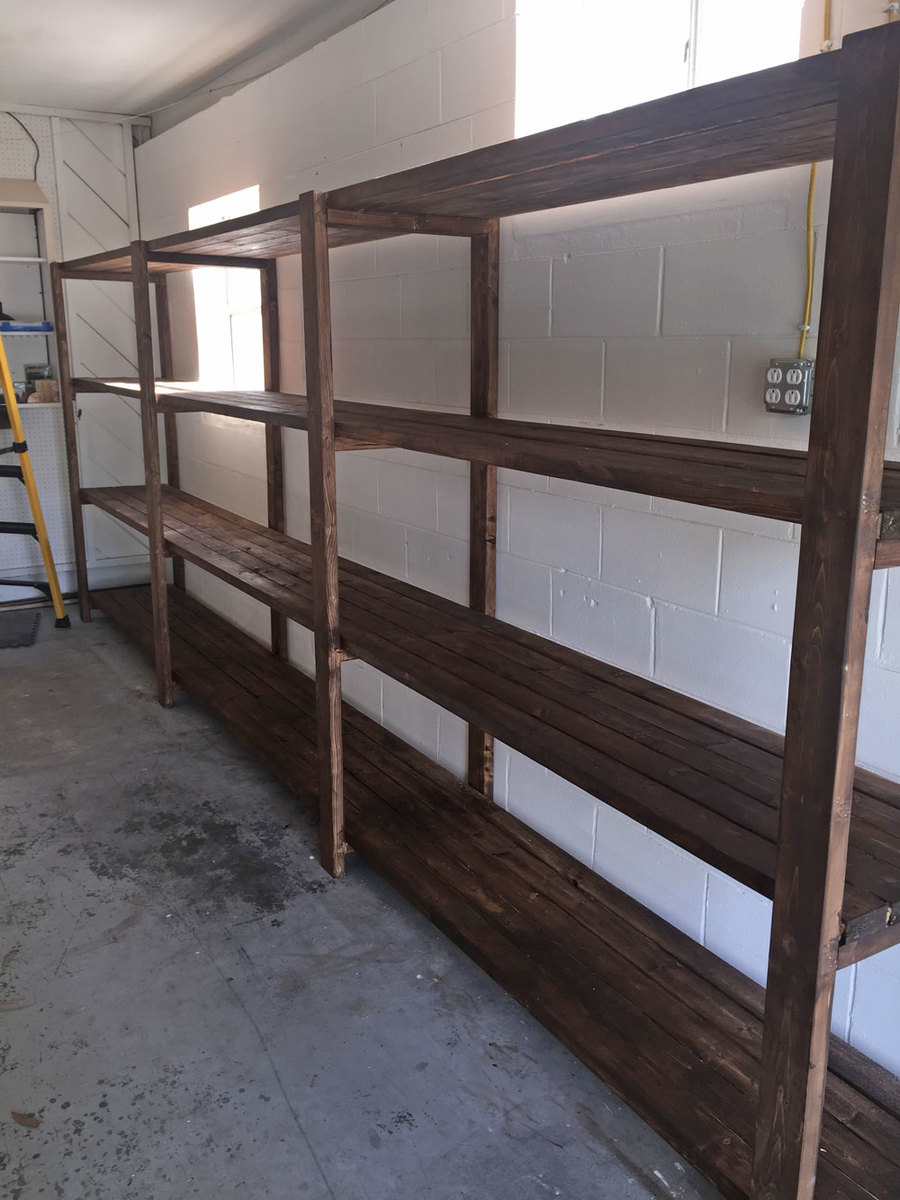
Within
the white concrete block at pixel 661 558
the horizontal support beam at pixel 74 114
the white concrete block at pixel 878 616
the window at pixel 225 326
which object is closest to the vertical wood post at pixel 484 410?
the white concrete block at pixel 661 558

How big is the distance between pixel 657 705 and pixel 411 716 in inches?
57.7

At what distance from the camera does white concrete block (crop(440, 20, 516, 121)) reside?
2439mm

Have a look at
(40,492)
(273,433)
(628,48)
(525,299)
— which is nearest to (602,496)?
(525,299)

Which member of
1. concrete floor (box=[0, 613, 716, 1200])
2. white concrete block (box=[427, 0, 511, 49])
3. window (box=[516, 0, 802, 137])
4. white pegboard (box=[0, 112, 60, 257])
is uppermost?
white pegboard (box=[0, 112, 60, 257])

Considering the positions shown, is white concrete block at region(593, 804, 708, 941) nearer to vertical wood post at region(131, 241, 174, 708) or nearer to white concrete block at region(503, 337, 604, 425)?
white concrete block at region(503, 337, 604, 425)

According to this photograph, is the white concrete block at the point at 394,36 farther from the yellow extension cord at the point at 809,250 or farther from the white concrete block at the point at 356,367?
the yellow extension cord at the point at 809,250

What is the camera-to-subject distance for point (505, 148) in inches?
64.8

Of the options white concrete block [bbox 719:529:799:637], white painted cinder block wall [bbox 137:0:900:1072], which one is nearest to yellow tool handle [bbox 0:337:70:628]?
white painted cinder block wall [bbox 137:0:900:1072]

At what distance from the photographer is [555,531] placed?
100 inches

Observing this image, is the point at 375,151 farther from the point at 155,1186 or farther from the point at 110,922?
the point at 155,1186

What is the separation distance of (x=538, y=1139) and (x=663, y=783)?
0.76 metres

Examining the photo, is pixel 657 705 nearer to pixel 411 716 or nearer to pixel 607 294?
pixel 607 294

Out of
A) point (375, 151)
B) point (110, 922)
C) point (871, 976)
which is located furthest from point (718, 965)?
point (375, 151)

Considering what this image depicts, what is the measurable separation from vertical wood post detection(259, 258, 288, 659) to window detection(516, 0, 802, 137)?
1717 mm
